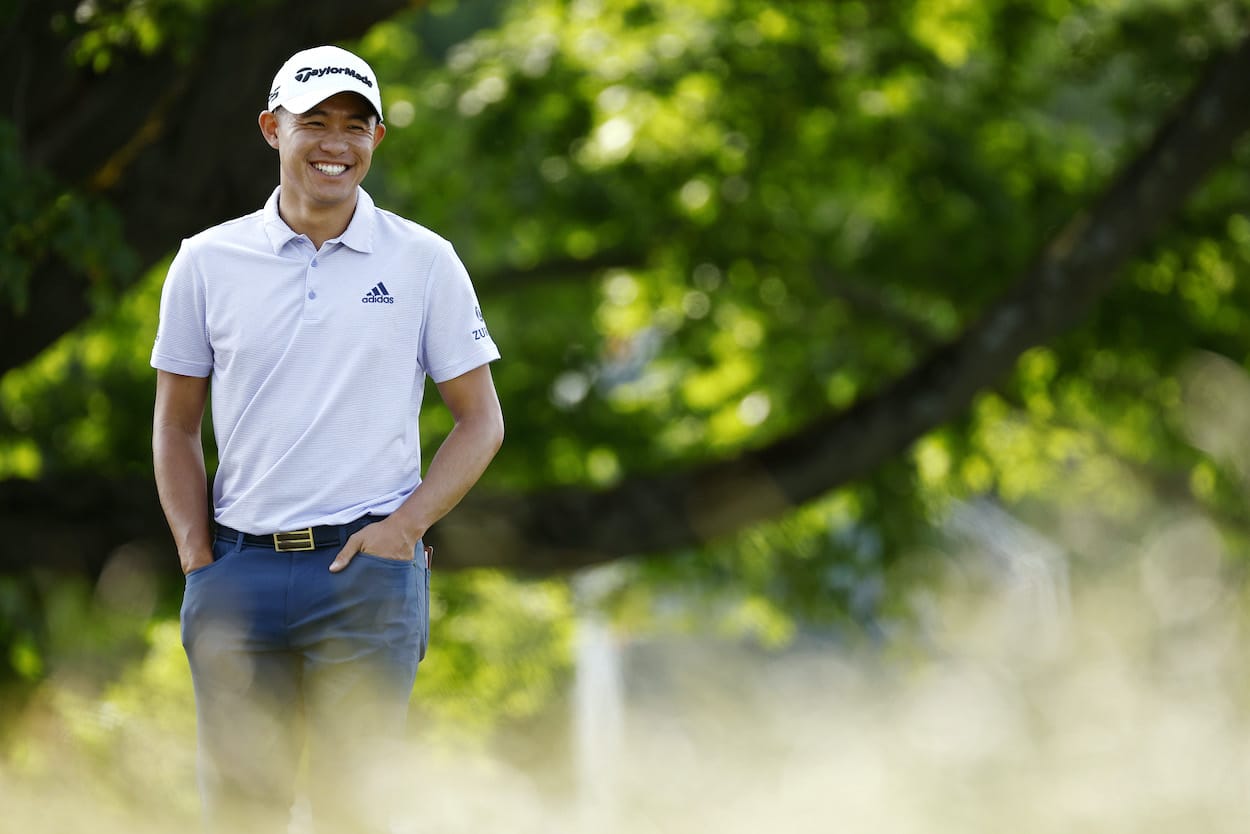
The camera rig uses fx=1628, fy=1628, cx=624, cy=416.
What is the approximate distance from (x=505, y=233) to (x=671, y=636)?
3746 millimetres

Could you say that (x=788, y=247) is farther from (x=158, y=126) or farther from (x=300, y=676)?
(x=300, y=676)

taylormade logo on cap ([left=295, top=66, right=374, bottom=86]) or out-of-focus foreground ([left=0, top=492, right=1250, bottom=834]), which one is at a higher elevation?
taylormade logo on cap ([left=295, top=66, right=374, bottom=86])

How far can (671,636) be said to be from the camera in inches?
494

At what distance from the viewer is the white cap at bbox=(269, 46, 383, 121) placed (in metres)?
3.09

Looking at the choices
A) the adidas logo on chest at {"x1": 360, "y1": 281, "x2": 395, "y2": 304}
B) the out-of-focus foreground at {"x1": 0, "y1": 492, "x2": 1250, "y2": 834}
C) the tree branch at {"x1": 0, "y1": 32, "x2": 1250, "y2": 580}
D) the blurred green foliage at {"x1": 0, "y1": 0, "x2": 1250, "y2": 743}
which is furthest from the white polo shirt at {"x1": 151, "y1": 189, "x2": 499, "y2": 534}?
the blurred green foliage at {"x1": 0, "y1": 0, "x2": 1250, "y2": 743}

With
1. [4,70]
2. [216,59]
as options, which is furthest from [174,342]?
[216,59]

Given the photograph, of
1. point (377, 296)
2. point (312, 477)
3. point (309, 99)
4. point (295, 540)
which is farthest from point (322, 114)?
point (295, 540)

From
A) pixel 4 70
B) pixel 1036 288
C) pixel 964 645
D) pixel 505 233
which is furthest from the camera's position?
pixel 505 233

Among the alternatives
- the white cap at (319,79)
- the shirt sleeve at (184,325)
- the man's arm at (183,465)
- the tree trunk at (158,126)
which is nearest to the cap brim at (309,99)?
the white cap at (319,79)

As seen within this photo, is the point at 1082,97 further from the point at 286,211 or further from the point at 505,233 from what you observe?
the point at 286,211

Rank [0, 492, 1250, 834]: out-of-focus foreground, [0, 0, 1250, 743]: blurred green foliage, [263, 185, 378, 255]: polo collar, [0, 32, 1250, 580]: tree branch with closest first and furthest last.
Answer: [263, 185, 378, 255]: polo collar, [0, 492, 1250, 834]: out-of-focus foreground, [0, 32, 1250, 580]: tree branch, [0, 0, 1250, 743]: blurred green foliage

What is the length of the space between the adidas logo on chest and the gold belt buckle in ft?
1.49

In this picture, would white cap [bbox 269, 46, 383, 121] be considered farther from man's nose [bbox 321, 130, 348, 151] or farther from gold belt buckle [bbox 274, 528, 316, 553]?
gold belt buckle [bbox 274, 528, 316, 553]

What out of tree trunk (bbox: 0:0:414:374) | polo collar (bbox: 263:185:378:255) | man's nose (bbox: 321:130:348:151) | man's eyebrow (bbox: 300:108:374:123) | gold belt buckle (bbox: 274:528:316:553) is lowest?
tree trunk (bbox: 0:0:414:374)
